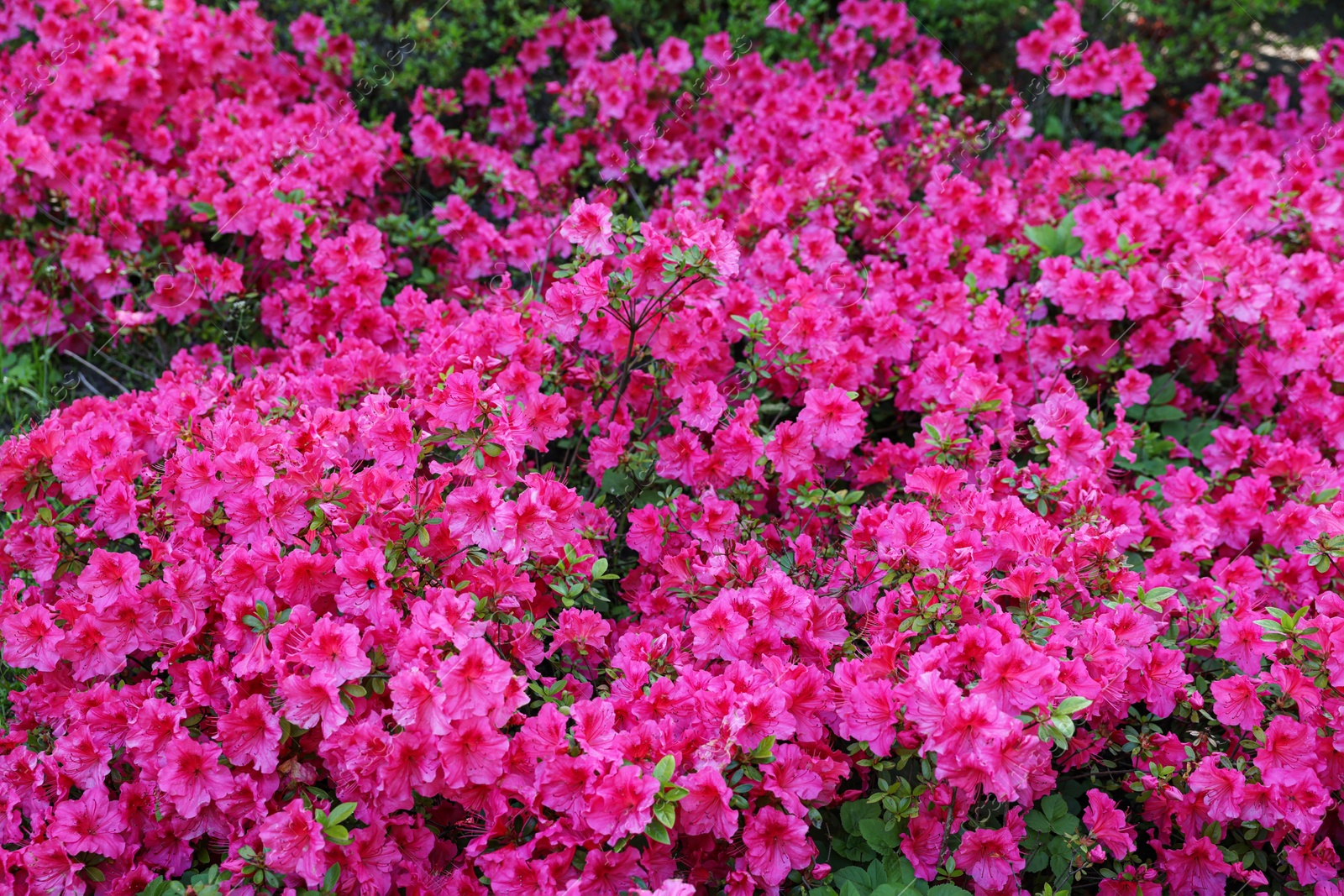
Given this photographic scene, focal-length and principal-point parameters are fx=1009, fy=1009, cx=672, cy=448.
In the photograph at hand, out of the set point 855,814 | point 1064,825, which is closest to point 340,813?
point 855,814

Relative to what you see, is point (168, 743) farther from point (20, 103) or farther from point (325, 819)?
point (20, 103)

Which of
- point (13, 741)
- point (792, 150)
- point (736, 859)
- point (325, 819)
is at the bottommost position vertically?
point (13, 741)

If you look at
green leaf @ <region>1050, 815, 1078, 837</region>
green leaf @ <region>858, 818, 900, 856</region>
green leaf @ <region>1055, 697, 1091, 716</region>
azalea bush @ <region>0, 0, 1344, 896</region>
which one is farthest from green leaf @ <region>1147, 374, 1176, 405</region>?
green leaf @ <region>858, 818, 900, 856</region>

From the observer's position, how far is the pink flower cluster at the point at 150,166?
3.34 metres

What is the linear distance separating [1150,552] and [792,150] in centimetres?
204

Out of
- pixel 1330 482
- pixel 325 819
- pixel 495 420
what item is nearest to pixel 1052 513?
pixel 1330 482

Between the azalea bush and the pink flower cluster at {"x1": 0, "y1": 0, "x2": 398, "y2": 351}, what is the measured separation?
27mm

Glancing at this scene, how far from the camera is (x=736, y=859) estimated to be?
1.85m

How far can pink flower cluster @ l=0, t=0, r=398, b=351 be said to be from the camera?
3.34 m

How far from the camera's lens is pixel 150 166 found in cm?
386

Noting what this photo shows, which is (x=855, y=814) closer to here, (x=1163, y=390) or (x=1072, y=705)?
(x=1072, y=705)

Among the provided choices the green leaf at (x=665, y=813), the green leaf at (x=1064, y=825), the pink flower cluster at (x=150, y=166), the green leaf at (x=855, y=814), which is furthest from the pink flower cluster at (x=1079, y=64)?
the green leaf at (x=665, y=813)

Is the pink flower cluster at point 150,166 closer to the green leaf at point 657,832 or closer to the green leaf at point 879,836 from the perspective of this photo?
the green leaf at point 657,832

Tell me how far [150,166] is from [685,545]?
9.24 feet
